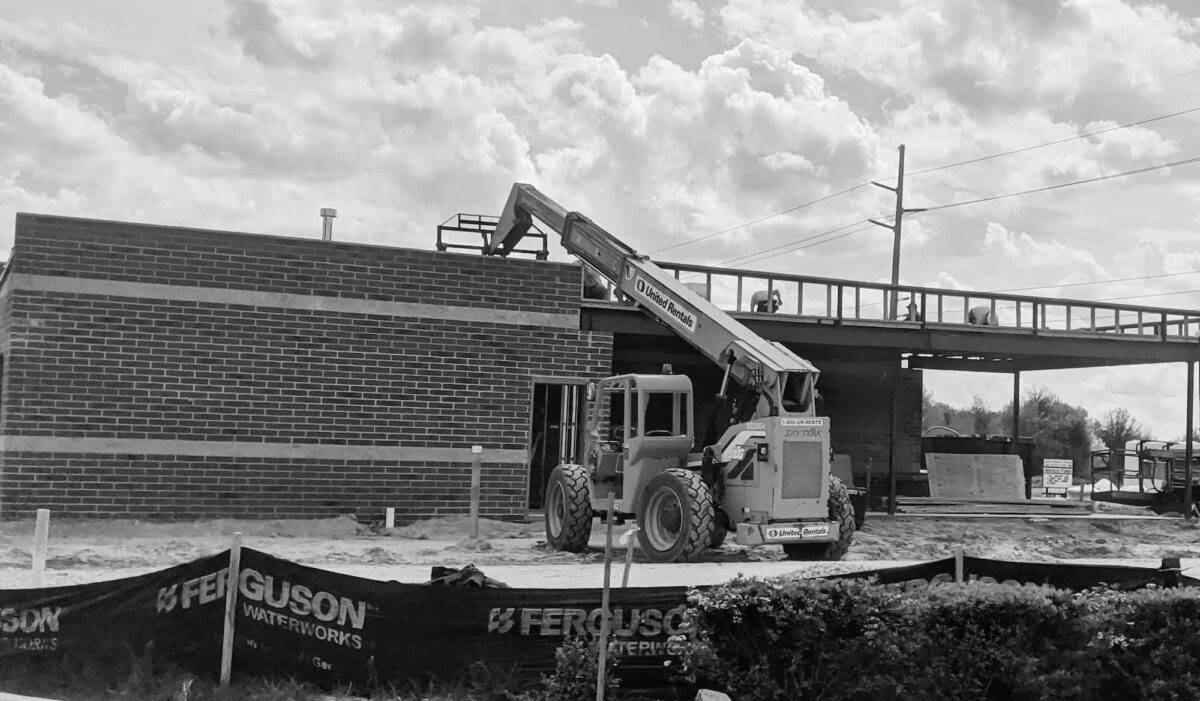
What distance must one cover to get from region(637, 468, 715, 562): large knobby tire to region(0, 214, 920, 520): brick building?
19.1 feet

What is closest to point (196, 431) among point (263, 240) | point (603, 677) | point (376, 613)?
point (263, 240)

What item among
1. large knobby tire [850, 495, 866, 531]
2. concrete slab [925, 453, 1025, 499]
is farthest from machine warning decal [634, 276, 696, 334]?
concrete slab [925, 453, 1025, 499]

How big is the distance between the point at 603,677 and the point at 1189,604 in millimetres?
4240

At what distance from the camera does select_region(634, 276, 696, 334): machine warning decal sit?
1734cm

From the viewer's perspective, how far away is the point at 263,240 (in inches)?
784

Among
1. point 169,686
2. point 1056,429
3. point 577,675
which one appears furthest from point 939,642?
point 1056,429

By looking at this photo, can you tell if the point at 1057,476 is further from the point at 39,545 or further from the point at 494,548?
the point at 39,545

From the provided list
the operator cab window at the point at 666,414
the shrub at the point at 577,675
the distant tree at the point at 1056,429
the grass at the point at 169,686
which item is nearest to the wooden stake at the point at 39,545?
the grass at the point at 169,686

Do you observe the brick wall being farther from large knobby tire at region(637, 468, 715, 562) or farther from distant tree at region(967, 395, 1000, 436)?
distant tree at region(967, 395, 1000, 436)

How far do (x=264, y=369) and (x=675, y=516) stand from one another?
26.4 feet

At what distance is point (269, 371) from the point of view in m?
19.8

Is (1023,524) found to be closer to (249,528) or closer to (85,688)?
(249,528)

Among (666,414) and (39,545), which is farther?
(666,414)

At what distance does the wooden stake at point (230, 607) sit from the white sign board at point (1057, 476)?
26113mm
